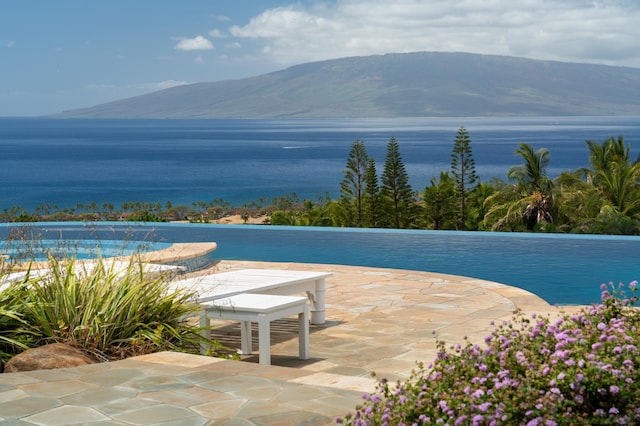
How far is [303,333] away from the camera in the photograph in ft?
19.6

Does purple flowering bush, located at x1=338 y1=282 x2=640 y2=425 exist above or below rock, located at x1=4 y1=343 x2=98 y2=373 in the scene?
above

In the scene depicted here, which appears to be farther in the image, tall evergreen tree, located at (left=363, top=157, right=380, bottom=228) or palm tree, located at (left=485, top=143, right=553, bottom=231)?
tall evergreen tree, located at (left=363, top=157, right=380, bottom=228)

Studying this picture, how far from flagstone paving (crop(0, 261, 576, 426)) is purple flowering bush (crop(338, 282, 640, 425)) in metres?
0.67

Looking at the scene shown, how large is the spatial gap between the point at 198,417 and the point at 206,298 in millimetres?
2283

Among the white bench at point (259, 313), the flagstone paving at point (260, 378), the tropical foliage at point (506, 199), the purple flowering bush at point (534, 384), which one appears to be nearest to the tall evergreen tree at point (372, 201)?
the tropical foliage at point (506, 199)

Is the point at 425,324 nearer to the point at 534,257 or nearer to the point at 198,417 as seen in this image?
the point at 198,417

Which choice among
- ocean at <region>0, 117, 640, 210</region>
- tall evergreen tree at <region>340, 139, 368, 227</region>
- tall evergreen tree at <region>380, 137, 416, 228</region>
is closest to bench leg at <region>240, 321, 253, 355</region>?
tall evergreen tree at <region>380, 137, 416, 228</region>

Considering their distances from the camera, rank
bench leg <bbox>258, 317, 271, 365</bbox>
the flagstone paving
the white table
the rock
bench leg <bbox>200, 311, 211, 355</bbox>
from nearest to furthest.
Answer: the flagstone paving
the rock
bench leg <bbox>258, 317, 271, 365</bbox>
bench leg <bbox>200, 311, 211, 355</bbox>
the white table

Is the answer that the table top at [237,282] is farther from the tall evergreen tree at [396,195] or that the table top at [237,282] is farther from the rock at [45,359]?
the tall evergreen tree at [396,195]

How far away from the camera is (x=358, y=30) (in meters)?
98.6

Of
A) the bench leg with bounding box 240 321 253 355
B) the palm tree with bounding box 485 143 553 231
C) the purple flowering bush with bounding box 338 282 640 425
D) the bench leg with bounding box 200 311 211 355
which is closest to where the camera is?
the purple flowering bush with bounding box 338 282 640 425

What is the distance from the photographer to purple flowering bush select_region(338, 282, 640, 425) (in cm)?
274

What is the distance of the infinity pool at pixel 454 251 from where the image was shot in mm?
10859

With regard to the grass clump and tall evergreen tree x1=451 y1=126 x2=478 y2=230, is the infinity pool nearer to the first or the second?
tall evergreen tree x1=451 y1=126 x2=478 y2=230
